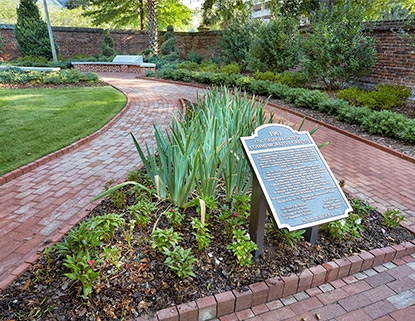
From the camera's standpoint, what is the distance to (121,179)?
389cm

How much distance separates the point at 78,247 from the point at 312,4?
1647 centimetres

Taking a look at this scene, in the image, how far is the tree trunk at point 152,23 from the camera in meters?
17.5

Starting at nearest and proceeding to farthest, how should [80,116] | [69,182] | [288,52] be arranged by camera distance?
1. [69,182]
2. [80,116]
3. [288,52]

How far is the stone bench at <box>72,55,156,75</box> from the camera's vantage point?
15055 mm

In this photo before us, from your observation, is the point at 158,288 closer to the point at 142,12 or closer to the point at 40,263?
the point at 40,263

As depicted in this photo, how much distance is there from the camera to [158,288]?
2.14m

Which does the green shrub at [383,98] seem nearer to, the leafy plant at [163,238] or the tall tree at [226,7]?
the leafy plant at [163,238]

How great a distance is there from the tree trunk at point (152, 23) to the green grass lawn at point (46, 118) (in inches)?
387

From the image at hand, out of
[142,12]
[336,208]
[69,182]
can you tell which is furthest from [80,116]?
[142,12]

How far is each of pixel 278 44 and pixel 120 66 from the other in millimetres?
8800

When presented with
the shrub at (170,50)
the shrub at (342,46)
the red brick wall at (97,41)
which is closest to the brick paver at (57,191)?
the shrub at (342,46)

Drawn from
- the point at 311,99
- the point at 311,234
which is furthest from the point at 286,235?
the point at 311,99

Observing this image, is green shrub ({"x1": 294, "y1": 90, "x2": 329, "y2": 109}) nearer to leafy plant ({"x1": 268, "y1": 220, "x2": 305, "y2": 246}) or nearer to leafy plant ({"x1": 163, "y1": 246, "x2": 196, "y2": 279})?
leafy plant ({"x1": 268, "y1": 220, "x2": 305, "y2": 246})

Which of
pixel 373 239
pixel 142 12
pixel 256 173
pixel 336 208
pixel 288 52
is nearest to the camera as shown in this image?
pixel 256 173
